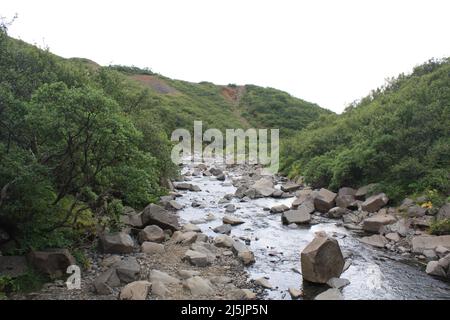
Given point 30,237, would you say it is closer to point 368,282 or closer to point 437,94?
point 368,282

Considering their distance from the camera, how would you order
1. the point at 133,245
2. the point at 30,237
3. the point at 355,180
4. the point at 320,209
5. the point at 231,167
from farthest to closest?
the point at 231,167 → the point at 355,180 → the point at 320,209 → the point at 133,245 → the point at 30,237

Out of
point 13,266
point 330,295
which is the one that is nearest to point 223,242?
point 330,295

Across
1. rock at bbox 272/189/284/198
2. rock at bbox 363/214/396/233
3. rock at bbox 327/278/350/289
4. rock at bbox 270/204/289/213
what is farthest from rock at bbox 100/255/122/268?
rock at bbox 272/189/284/198

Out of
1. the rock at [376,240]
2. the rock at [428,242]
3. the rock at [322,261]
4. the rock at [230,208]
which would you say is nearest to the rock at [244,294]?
the rock at [322,261]

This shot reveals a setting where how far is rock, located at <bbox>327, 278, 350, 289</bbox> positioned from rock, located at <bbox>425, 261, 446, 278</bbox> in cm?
330

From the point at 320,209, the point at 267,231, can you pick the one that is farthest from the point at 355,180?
the point at 267,231

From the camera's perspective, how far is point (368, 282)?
14.2 m

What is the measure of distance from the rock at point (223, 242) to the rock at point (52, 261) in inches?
259

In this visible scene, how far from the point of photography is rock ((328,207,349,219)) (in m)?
23.5

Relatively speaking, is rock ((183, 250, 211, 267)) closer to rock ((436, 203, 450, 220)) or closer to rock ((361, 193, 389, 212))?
rock ((436, 203, 450, 220))

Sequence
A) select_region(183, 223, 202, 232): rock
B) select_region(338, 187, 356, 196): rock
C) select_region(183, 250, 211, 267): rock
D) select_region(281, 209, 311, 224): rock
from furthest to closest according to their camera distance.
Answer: select_region(338, 187, 356, 196): rock → select_region(281, 209, 311, 224): rock → select_region(183, 223, 202, 232): rock → select_region(183, 250, 211, 267): rock

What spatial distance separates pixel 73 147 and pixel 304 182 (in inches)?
890

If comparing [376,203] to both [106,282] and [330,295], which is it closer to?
[330,295]

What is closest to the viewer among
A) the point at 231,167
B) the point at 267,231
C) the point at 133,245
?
the point at 133,245
